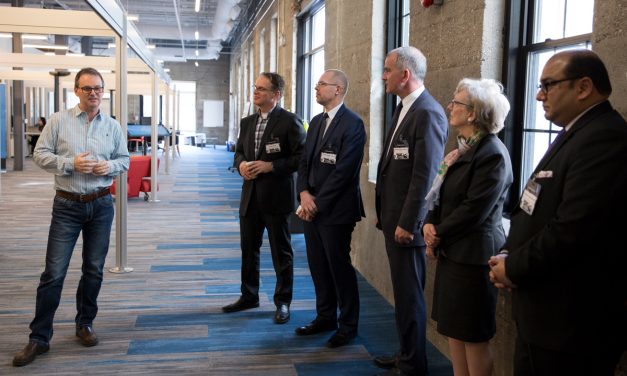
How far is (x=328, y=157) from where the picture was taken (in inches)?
138

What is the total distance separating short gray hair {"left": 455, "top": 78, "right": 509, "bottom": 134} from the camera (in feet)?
7.59

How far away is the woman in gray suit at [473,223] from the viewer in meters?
2.29

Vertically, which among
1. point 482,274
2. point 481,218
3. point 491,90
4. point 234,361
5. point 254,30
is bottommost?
point 234,361

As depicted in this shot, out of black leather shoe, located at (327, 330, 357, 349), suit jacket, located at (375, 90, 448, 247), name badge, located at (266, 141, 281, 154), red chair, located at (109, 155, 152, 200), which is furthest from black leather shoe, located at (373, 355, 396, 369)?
red chair, located at (109, 155, 152, 200)

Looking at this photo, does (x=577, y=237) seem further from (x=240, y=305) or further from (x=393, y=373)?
(x=240, y=305)

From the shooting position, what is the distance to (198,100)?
1201 inches

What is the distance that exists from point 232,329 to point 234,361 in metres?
0.52

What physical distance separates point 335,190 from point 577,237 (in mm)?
1958

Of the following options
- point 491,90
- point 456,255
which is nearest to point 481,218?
point 456,255

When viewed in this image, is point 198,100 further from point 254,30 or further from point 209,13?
point 254,30

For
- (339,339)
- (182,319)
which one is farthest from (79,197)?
(339,339)

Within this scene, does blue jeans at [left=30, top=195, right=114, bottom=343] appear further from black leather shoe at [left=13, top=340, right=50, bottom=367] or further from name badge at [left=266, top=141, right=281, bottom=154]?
name badge at [left=266, top=141, right=281, bottom=154]

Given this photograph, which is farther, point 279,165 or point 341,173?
point 279,165

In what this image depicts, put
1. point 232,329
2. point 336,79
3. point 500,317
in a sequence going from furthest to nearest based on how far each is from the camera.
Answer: point 232,329
point 336,79
point 500,317
